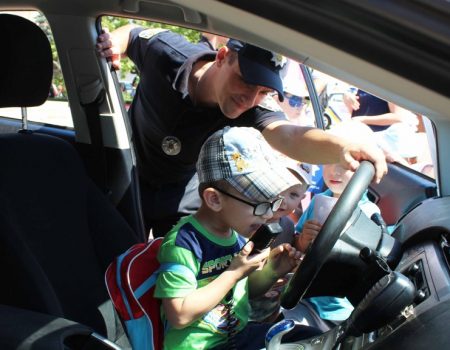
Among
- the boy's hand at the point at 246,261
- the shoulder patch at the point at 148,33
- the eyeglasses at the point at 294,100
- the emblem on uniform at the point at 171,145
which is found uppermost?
the shoulder patch at the point at 148,33

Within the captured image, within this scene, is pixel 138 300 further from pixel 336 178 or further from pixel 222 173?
pixel 336 178

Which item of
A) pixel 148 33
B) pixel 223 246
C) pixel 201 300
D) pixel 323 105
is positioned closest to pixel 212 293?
pixel 201 300

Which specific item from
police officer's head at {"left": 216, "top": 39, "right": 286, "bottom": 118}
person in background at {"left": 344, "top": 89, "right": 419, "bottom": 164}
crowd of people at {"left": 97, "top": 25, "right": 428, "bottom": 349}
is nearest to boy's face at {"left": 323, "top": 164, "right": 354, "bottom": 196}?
crowd of people at {"left": 97, "top": 25, "right": 428, "bottom": 349}

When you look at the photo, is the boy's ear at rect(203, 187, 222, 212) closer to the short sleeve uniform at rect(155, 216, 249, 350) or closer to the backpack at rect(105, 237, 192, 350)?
the short sleeve uniform at rect(155, 216, 249, 350)

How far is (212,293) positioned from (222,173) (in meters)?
0.32

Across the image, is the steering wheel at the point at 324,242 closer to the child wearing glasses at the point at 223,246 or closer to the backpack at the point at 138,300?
the child wearing glasses at the point at 223,246

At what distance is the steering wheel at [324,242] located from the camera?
1318mm

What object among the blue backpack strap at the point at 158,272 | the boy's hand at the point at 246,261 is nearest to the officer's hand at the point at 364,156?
the boy's hand at the point at 246,261

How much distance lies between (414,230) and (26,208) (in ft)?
3.67

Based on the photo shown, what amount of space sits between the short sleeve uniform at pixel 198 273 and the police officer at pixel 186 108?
49 cm

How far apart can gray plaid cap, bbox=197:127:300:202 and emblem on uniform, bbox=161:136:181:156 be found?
→ 723 mm

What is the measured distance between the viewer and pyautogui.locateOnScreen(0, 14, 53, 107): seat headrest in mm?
1858

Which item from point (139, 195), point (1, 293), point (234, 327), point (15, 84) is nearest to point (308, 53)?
point (234, 327)

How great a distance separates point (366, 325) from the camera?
1.10 meters
